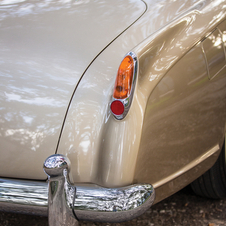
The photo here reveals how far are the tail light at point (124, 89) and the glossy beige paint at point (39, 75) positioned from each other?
210mm

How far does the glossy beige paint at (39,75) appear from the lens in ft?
4.63

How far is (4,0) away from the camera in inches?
76.1

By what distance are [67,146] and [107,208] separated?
330 millimetres

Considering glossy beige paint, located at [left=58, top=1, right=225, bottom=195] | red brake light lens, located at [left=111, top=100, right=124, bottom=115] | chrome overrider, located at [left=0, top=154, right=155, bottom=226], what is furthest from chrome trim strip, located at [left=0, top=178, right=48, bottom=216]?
red brake light lens, located at [left=111, top=100, right=124, bottom=115]

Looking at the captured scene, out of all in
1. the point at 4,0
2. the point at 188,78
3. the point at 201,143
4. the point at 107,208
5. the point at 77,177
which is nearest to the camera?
A: the point at 107,208

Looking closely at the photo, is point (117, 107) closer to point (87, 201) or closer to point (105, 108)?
point (105, 108)

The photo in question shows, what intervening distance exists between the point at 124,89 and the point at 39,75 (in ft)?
1.38

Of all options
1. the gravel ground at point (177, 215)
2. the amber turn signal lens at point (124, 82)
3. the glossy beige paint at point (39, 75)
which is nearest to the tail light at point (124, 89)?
the amber turn signal lens at point (124, 82)

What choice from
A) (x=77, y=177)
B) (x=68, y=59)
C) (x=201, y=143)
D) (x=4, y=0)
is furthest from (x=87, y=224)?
(x=4, y=0)

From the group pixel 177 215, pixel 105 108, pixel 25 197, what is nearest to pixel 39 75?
pixel 105 108

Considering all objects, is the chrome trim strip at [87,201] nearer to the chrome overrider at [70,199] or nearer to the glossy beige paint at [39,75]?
the chrome overrider at [70,199]

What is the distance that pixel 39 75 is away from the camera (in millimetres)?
1457

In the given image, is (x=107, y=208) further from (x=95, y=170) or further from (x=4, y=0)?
(x=4, y=0)

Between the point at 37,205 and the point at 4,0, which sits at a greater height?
the point at 4,0
